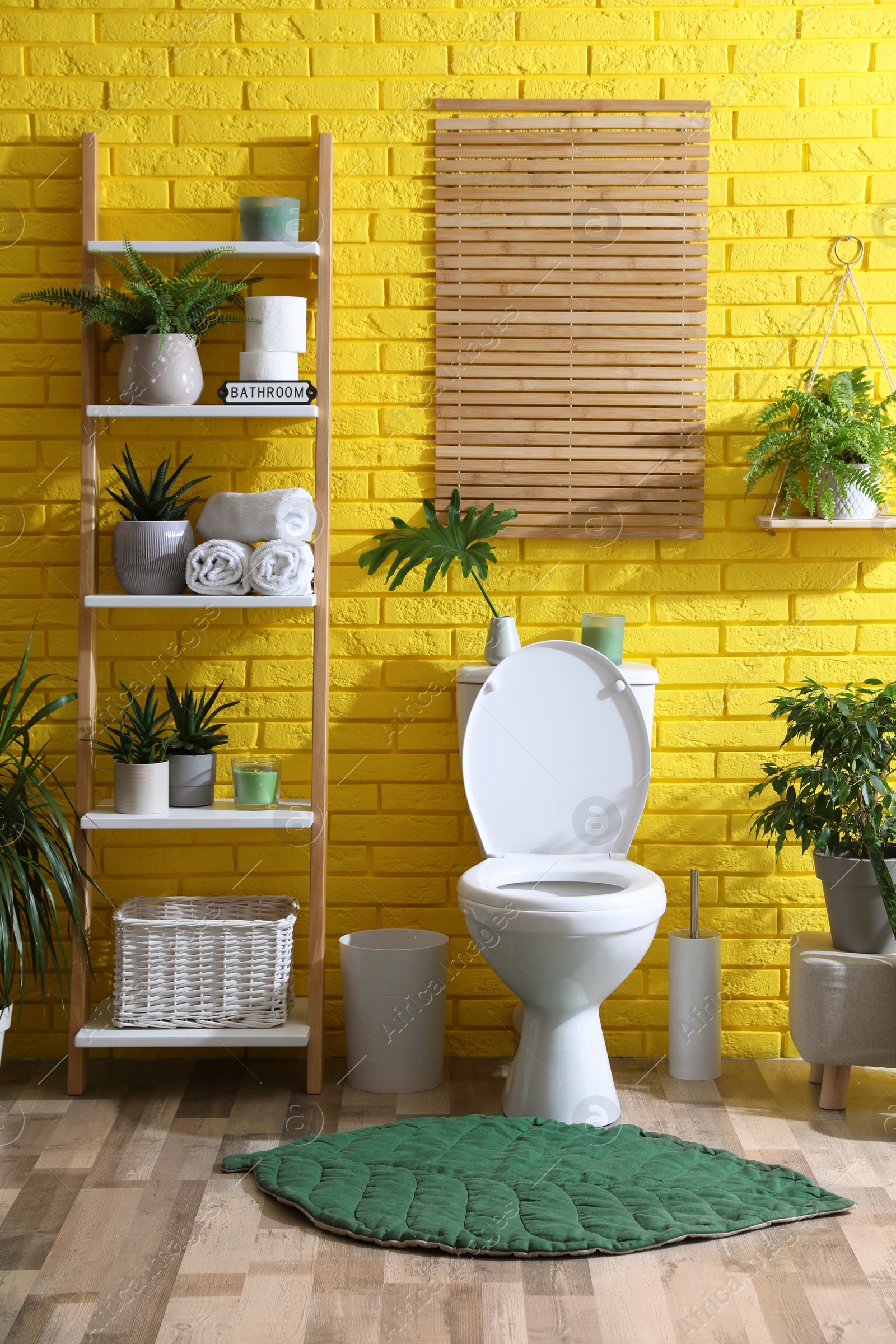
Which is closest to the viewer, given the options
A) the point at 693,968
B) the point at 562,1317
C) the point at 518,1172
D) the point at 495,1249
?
the point at 562,1317

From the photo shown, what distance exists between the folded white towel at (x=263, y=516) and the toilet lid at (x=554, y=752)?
0.51 metres

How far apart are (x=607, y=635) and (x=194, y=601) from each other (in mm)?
879

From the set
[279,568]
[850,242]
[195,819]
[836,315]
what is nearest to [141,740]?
[195,819]

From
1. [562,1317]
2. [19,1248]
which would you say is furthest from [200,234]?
[562,1317]

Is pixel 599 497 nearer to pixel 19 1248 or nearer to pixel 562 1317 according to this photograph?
pixel 562 1317

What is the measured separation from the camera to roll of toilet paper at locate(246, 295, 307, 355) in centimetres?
255

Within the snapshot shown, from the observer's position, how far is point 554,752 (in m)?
2.59

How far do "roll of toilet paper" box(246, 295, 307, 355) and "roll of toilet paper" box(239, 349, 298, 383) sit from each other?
0.05 ft

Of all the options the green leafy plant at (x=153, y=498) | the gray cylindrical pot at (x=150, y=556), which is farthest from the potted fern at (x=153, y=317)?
the gray cylindrical pot at (x=150, y=556)

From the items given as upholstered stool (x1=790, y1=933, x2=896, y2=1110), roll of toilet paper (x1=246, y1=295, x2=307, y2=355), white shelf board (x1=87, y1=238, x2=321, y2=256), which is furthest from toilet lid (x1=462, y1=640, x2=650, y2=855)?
white shelf board (x1=87, y1=238, x2=321, y2=256)

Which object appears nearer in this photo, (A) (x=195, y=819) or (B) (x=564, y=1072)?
(B) (x=564, y=1072)

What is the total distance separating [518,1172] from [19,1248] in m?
0.83

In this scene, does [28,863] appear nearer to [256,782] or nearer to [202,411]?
[256,782]

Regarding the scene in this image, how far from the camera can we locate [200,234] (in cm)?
272
